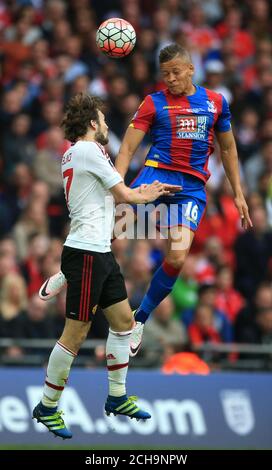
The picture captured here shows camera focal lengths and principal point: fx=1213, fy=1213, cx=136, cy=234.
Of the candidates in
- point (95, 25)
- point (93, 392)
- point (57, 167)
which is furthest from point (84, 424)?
point (95, 25)

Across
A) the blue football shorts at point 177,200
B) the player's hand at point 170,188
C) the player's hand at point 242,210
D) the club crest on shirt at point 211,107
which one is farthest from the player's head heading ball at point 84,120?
the player's hand at point 242,210

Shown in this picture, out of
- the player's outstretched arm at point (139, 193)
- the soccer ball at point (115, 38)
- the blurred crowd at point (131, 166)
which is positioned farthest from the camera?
the blurred crowd at point (131, 166)

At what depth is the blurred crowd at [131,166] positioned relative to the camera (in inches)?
614

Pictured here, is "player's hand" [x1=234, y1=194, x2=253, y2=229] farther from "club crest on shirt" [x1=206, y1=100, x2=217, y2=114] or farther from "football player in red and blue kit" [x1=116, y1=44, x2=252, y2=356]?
"club crest on shirt" [x1=206, y1=100, x2=217, y2=114]

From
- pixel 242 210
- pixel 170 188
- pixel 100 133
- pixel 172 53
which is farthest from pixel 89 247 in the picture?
pixel 172 53

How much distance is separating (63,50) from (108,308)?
8.61 meters

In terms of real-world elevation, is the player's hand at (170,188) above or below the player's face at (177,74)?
below

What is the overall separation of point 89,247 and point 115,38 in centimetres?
186

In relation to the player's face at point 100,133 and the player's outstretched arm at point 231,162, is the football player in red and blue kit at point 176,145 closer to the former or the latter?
the player's outstretched arm at point 231,162

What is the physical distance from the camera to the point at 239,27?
68.1 ft

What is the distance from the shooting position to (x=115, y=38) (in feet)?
34.6

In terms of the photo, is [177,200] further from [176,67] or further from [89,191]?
[176,67]

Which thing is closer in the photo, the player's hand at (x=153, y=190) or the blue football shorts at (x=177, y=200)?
the player's hand at (x=153, y=190)

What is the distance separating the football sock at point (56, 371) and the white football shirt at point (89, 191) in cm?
91
